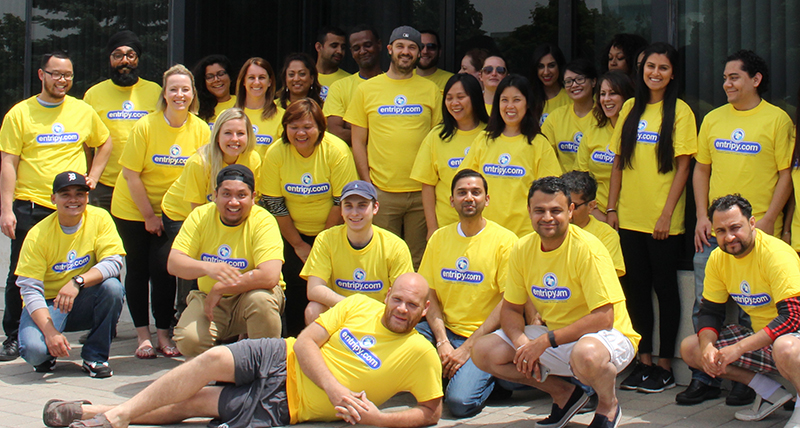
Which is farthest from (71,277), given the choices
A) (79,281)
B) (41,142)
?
(41,142)

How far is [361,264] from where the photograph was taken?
16.0 feet

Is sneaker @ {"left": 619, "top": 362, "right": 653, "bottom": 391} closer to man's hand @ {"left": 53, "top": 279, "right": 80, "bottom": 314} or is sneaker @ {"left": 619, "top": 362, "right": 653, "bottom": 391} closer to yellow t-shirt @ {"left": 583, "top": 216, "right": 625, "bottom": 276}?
yellow t-shirt @ {"left": 583, "top": 216, "right": 625, "bottom": 276}

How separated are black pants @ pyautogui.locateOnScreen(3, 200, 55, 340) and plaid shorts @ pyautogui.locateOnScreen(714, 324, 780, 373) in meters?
4.51

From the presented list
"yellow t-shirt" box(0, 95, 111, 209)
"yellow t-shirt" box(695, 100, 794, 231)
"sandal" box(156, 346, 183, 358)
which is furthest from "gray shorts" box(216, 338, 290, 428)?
"yellow t-shirt" box(695, 100, 794, 231)

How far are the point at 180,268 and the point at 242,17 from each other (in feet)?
11.6

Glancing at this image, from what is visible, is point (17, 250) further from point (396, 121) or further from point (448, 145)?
point (448, 145)

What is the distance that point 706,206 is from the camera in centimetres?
497

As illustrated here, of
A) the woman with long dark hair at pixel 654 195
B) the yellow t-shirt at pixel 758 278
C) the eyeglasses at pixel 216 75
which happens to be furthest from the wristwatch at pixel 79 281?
the yellow t-shirt at pixel 758 278

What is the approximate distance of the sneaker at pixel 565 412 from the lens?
4.14m

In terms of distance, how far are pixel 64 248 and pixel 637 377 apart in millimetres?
3649

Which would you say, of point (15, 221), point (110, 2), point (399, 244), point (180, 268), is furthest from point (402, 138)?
point (110, 2)

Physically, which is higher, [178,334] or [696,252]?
[696,252]

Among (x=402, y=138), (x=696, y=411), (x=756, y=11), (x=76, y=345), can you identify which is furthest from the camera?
(x=76, y=345)

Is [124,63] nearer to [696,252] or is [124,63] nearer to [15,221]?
[15,221]
